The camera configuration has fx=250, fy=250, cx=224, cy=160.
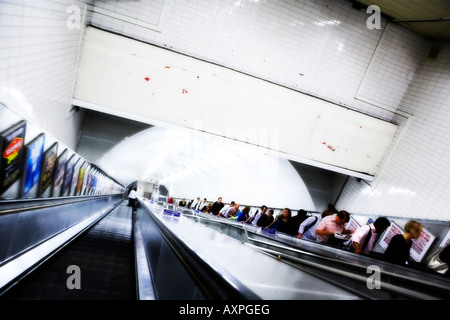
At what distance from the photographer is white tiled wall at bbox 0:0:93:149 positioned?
2.73 metres

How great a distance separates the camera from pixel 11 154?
274cm

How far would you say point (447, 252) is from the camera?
3.05 meters

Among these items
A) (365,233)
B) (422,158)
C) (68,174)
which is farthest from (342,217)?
(68,174)

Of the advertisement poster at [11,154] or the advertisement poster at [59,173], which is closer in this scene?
the advertisement poster at [11,154]

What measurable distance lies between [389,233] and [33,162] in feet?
23.6

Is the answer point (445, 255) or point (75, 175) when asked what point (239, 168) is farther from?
point (445, 255)

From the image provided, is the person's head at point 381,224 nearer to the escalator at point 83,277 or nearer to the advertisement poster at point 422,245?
the advertisement poster at point 422,245

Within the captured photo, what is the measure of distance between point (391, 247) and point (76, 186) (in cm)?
700

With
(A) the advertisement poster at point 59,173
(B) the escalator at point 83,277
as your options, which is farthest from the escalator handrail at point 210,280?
(A) the advertisement poster at point 59,173

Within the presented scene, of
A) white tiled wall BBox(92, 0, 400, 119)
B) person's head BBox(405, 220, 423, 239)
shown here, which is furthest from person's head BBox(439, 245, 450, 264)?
white tiled wall BBox(92, 0, 400, 119)

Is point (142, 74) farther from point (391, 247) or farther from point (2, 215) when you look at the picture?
point (391, 247)

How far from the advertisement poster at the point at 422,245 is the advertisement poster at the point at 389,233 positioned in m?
0.36

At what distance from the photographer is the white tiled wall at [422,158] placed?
5.03 meters

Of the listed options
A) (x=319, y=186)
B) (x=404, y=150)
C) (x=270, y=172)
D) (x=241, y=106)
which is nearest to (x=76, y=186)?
(x=241, y=106)
